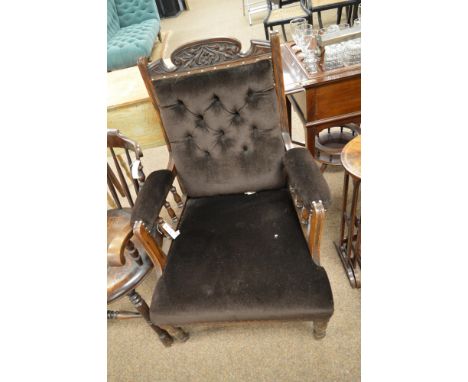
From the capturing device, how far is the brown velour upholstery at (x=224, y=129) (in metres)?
Answer: 1.21

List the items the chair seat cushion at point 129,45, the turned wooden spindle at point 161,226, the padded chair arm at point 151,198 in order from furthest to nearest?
the chair seat cushion at point 129,45, the turned wooden spindle at point 161,226, the padded chair arm at point 151,198

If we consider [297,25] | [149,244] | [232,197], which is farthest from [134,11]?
[149,244]

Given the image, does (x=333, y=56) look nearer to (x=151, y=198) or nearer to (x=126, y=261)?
(x=151, y=198)

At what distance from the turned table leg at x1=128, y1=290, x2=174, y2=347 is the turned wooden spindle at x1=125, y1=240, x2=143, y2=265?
13cm

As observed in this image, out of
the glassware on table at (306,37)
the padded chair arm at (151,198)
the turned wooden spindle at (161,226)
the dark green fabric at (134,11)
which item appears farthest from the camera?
the dark green fabric at (134,11)

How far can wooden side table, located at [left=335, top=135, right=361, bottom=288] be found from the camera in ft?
3.62

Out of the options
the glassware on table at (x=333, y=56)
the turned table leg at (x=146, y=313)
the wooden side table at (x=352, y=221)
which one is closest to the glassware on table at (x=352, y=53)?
the glassware on table at (x=333, y=56)

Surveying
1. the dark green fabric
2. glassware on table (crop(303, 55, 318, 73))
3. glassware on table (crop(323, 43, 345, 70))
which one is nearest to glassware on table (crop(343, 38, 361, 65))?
glassware on table (crop(323, 43, 345, 70))

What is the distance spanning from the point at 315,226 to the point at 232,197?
0.49m

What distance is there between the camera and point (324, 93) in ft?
4.93

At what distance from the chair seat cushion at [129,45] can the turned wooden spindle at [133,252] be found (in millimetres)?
3028

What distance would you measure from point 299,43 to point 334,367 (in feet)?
5.47

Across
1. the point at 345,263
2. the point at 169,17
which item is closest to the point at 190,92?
the point at 345,263

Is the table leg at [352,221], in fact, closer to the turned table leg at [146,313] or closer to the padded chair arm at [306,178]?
the padded chair arm at [306,178]
